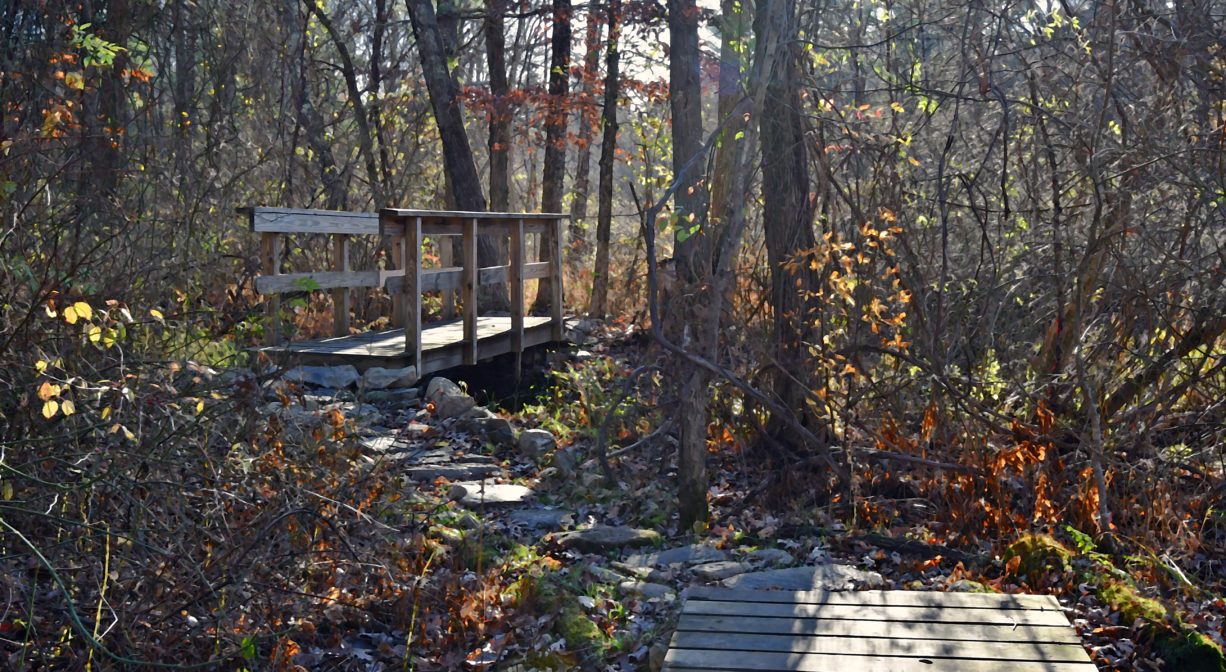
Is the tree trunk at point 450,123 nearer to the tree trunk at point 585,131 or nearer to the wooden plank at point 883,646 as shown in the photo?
the tree trunk at point 585,131

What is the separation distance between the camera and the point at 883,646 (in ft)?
14.8

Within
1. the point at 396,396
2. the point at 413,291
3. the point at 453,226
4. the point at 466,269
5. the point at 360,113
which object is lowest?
the point at 396,396

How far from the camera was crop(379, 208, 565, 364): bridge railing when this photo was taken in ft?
34.3

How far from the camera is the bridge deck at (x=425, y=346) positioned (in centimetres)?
1058

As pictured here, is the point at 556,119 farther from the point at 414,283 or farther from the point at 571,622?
the point at 571,622

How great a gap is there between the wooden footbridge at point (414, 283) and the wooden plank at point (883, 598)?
4.41 m

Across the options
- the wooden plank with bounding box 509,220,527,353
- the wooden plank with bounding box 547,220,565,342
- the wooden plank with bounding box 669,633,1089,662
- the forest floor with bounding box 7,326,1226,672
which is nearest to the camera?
the wooden plank with bounding box 669,633,1089,662

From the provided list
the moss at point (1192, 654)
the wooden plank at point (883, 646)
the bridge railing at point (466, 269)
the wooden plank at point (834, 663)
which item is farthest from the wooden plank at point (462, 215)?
the moss at point (1192, 654)

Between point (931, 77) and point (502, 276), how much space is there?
511 centimetres

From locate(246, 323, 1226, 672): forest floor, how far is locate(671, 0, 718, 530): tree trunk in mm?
358

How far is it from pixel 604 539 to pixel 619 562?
13.9 inches

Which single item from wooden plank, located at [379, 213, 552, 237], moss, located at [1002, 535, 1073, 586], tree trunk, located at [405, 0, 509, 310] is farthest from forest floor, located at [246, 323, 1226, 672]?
tree trunk, located at [405, 0, 509, 310]

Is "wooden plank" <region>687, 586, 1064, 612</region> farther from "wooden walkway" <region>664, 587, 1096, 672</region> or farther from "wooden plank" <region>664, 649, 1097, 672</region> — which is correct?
"wooden plank" <region>664, 649, 1097, 672</region>

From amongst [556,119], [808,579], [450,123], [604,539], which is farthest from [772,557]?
[556,119]
